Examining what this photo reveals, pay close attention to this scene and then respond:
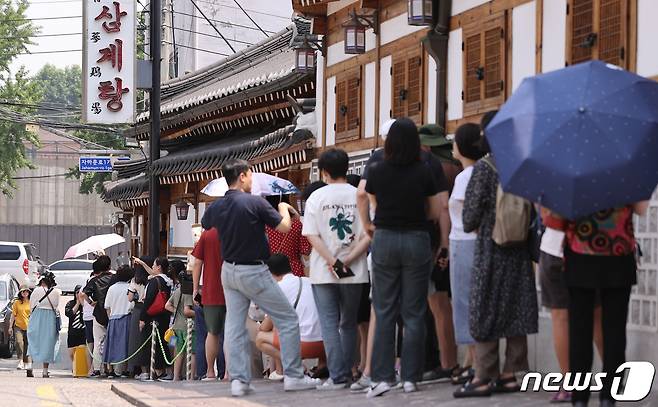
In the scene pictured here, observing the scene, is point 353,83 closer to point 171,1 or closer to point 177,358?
point 177,358

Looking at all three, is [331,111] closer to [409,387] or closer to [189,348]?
[189,348]

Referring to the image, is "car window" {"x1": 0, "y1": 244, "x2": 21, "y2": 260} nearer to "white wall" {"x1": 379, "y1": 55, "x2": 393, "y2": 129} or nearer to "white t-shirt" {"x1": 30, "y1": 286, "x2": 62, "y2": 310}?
"white t-shirt" {"x1": 30, "y1": 286, "x2": 62, "y2": 310}

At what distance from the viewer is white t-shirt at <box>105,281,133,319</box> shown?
20.3 m

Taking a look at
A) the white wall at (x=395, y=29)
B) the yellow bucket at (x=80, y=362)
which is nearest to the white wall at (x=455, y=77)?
the white wall at (x=395, y=29)

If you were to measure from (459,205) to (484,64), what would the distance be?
13.5 ft

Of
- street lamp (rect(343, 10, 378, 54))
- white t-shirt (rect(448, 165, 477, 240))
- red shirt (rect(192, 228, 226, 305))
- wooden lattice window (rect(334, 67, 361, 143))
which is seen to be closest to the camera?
white t-shirt (rect(448, 165, 477, 240))

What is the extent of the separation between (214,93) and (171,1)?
64.9 ft

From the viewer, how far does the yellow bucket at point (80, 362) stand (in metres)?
22.0

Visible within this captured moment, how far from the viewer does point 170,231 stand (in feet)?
109

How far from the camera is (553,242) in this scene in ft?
29.3

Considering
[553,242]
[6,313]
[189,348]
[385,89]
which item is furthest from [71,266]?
[553,242]

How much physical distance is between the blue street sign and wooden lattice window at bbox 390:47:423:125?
585 inches

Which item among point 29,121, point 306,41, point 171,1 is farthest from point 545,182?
point 29,121

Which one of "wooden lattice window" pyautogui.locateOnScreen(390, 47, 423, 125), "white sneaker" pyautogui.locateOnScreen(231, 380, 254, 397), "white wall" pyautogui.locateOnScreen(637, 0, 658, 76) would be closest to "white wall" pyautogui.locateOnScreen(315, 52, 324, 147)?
"wooden lattice window" pyautogui.locateOnScreen(390, 47, 423, 125)
